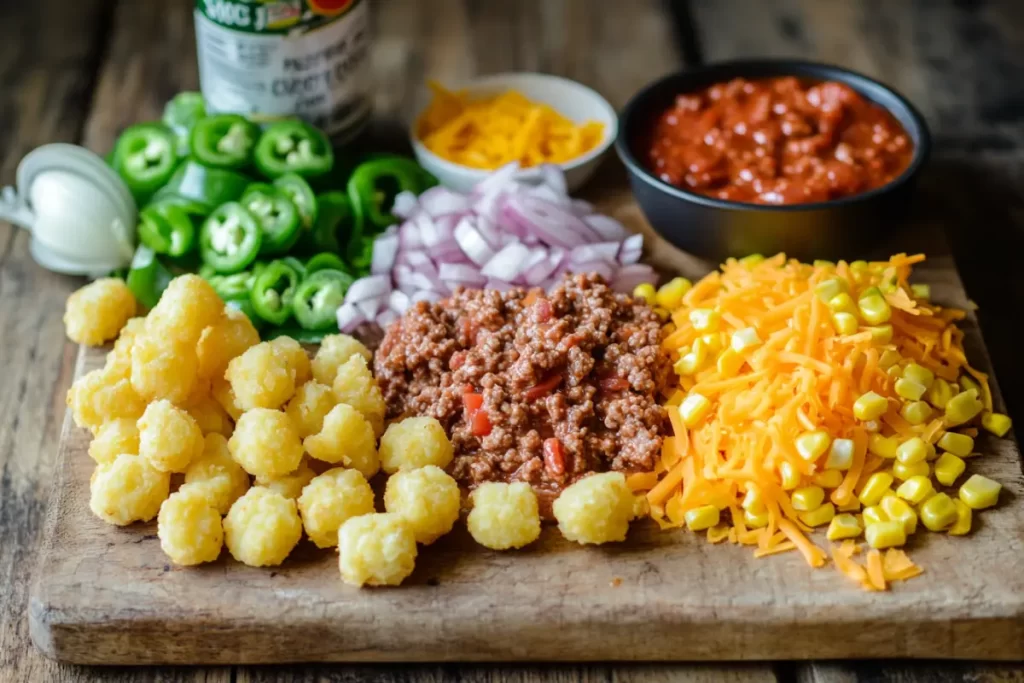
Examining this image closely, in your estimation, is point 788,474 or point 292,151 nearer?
point 788,474

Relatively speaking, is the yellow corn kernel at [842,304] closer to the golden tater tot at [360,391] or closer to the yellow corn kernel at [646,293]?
the yellow corn kernel at [646,293]

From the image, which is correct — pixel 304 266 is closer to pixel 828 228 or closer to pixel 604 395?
pixel 604 395

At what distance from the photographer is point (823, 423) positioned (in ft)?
10.8

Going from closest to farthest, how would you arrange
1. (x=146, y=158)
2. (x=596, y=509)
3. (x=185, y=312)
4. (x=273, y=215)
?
1. (x=596, y=509)
2. (x=185, y=312)
3. (x=273, y=215)
4. (x=146, y=158)

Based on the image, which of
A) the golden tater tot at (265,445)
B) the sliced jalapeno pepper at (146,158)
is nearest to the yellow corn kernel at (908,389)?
the golden tater tot at (265,445)

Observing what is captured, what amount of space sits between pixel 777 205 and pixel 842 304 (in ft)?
1.89

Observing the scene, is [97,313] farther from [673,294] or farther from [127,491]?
[673,294]

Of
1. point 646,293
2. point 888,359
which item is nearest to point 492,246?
point 646,293

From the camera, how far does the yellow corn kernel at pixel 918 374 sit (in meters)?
3.46

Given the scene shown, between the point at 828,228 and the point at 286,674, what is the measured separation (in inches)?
91.0

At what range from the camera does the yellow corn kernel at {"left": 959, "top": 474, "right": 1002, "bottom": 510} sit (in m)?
3.25

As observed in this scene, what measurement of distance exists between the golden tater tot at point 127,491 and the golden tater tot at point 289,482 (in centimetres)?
28

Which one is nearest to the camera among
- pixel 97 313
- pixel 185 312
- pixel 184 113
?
pixel 185 312

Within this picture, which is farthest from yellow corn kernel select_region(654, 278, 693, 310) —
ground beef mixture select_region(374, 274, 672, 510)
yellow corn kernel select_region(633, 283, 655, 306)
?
ground beef mixture select_region(374, 274, 672, 510)
